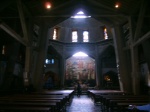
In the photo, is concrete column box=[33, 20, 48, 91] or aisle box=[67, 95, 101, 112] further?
concrete column box=[33, 20, 48, 91]

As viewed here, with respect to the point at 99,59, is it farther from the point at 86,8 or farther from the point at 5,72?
the point at 5,72

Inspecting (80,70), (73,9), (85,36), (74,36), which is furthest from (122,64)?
(80,70)

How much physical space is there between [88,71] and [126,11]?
19.6 metres

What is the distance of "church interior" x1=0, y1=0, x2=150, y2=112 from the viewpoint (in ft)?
45.0

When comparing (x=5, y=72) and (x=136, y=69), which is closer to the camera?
(x=136, y=69)

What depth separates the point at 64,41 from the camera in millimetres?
29750

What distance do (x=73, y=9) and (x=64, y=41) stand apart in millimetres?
12216

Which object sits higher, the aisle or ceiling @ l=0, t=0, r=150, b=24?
ceiling @ l=0, t=0, r=150, b=24

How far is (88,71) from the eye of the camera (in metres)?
33.4

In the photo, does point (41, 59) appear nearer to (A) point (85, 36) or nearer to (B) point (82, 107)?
(B) point (82, 107)

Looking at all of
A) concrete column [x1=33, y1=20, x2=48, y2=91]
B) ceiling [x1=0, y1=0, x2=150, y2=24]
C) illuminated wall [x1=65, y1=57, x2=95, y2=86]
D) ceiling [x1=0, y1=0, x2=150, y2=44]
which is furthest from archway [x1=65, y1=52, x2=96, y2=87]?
concrete column [x1=33, y1=20, x2=48, y2=91]

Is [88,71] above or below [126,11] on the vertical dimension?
below

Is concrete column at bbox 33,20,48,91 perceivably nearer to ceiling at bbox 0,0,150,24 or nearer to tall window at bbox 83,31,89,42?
ceiling at bbox 0,0,150,24

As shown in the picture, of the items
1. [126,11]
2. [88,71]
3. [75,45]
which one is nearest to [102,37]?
[75,45]
